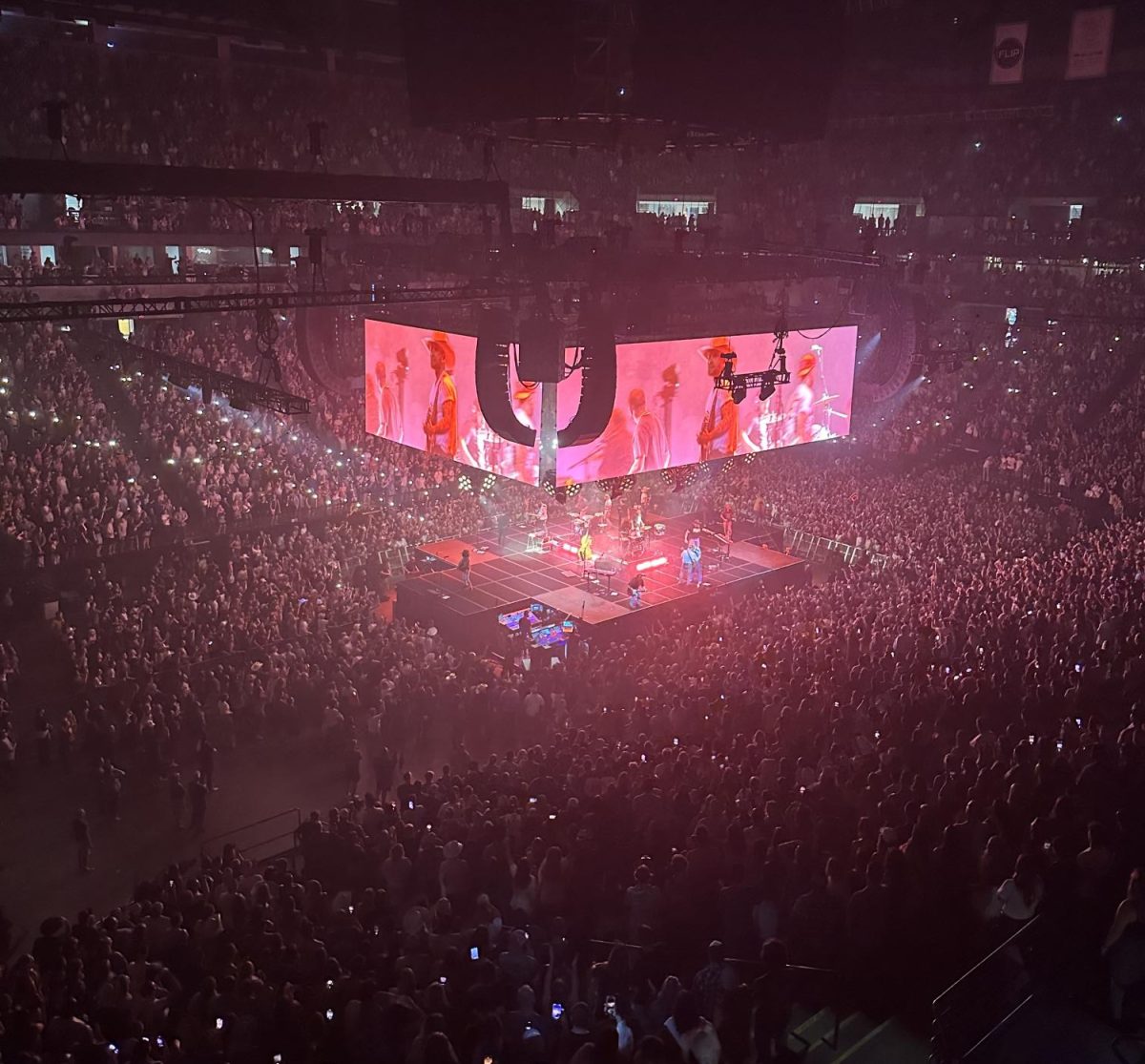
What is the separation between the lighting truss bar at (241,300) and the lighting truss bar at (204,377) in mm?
1366

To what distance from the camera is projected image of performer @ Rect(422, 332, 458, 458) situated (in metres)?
17.5

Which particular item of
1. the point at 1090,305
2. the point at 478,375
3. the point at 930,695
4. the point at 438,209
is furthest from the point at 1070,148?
the point at 930,695

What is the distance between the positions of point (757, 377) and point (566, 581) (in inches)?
194

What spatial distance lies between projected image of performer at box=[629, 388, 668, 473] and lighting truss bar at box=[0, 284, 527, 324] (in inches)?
124

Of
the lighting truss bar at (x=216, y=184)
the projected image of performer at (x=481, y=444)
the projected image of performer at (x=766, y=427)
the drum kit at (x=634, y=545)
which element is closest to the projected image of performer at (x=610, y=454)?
the projected image of performer at (x=481, y=444)

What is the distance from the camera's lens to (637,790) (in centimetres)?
783

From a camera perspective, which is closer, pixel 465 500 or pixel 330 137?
pixel 465 500

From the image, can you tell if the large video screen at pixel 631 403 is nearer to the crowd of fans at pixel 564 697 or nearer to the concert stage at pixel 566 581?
the concert stage at pixel 566 581

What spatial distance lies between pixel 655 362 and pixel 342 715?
27.5ft

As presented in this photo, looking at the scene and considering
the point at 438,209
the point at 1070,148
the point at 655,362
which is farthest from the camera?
the point at 1070,148

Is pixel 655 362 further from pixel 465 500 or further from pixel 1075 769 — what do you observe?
pixel 1075 769

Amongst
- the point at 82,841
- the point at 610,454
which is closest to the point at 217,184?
the point at 82,841

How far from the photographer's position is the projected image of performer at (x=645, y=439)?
17578mm

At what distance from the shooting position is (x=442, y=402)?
1805 cm
